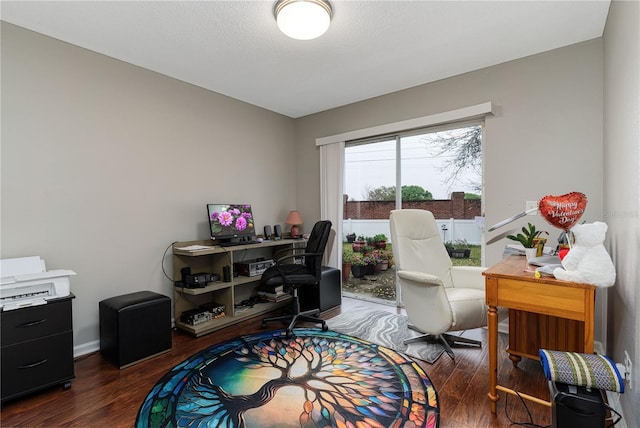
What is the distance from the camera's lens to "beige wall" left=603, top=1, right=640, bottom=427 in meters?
1.37

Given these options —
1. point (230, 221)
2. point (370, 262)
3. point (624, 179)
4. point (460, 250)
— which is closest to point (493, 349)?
point (624, 179)

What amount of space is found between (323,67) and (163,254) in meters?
2.42

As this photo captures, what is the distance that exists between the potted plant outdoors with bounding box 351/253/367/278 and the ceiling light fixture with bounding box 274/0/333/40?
2697 millimetres

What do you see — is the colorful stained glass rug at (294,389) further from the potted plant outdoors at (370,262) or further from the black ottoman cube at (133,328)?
the potted plant outdoors at (370,262)

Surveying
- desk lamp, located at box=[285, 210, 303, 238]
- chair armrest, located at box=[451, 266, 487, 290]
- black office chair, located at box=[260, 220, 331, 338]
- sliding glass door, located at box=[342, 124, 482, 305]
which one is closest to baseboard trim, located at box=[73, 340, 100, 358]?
black office chair, located at box=[260, 220, 331, 338]

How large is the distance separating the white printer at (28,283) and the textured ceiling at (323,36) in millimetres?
1726

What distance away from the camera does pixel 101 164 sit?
259cm

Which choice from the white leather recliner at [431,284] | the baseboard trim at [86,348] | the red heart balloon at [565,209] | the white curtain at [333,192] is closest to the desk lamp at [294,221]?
the white curtain at [333,192]

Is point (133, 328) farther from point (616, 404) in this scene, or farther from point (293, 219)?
point (616, 404)

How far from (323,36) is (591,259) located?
2.25 meters

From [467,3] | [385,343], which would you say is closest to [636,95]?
[467,3]

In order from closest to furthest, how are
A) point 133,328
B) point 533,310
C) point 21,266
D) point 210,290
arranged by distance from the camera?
point 533,310 < point 21,266 < point 133,328 < point 210,290

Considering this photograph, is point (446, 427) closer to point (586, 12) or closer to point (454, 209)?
point (454, 209)

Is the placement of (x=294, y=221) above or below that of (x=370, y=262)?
above
